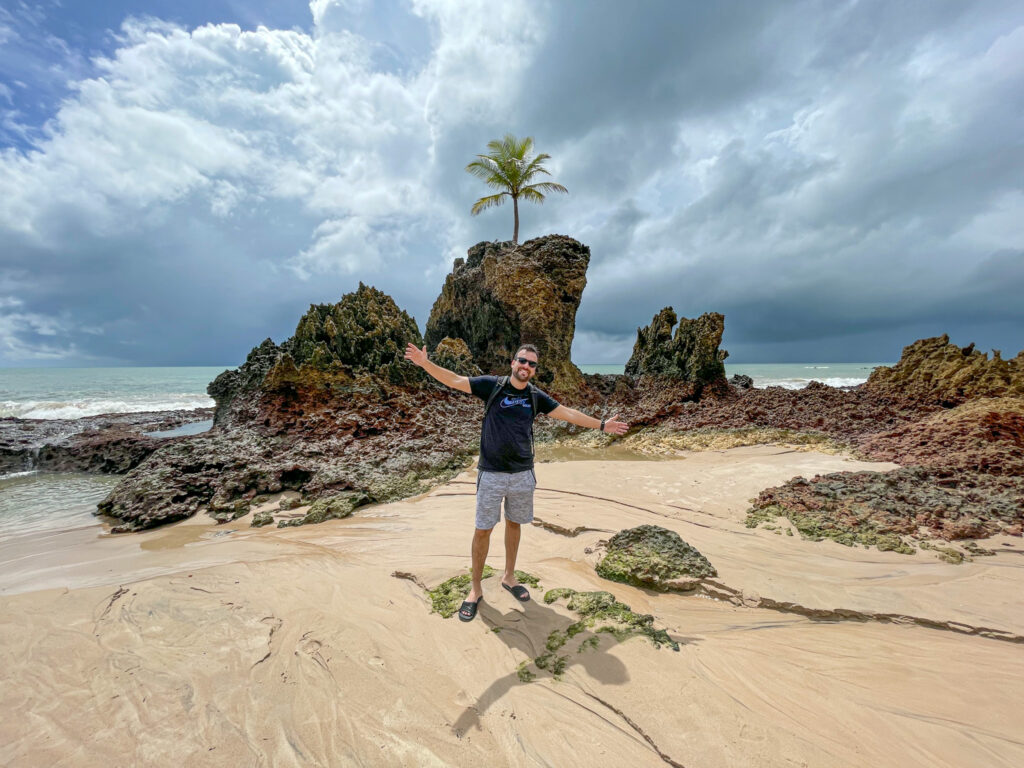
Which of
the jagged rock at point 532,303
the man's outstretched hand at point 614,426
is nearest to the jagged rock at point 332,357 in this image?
the jagged rock at point 532,303

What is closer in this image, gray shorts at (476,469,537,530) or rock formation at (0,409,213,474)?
gray shorts at (476,469,537,530)

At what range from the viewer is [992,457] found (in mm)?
7094

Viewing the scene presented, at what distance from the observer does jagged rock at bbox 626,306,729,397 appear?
17875mm

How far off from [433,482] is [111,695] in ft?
20.0

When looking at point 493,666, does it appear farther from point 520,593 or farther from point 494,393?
point 494,393

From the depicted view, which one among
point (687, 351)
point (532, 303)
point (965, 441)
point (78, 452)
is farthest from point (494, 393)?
point (687, 351)

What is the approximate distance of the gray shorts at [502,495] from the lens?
352cm

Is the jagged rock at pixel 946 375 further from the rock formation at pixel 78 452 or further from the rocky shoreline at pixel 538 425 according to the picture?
the rock formation at pixel 78 452

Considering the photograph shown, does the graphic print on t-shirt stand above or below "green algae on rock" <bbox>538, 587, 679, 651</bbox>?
above

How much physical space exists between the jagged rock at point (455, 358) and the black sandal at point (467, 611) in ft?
45.8

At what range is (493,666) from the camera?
2881 millimetres

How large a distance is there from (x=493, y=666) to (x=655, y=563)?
216 centimetres

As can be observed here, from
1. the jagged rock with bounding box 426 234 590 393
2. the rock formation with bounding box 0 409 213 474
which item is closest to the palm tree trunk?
the jagged rock with bounding box 426 234 590 393

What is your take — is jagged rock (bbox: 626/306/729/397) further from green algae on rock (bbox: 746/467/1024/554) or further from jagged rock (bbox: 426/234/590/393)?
green algae on rock (bbox: 746/467/1024/554)
